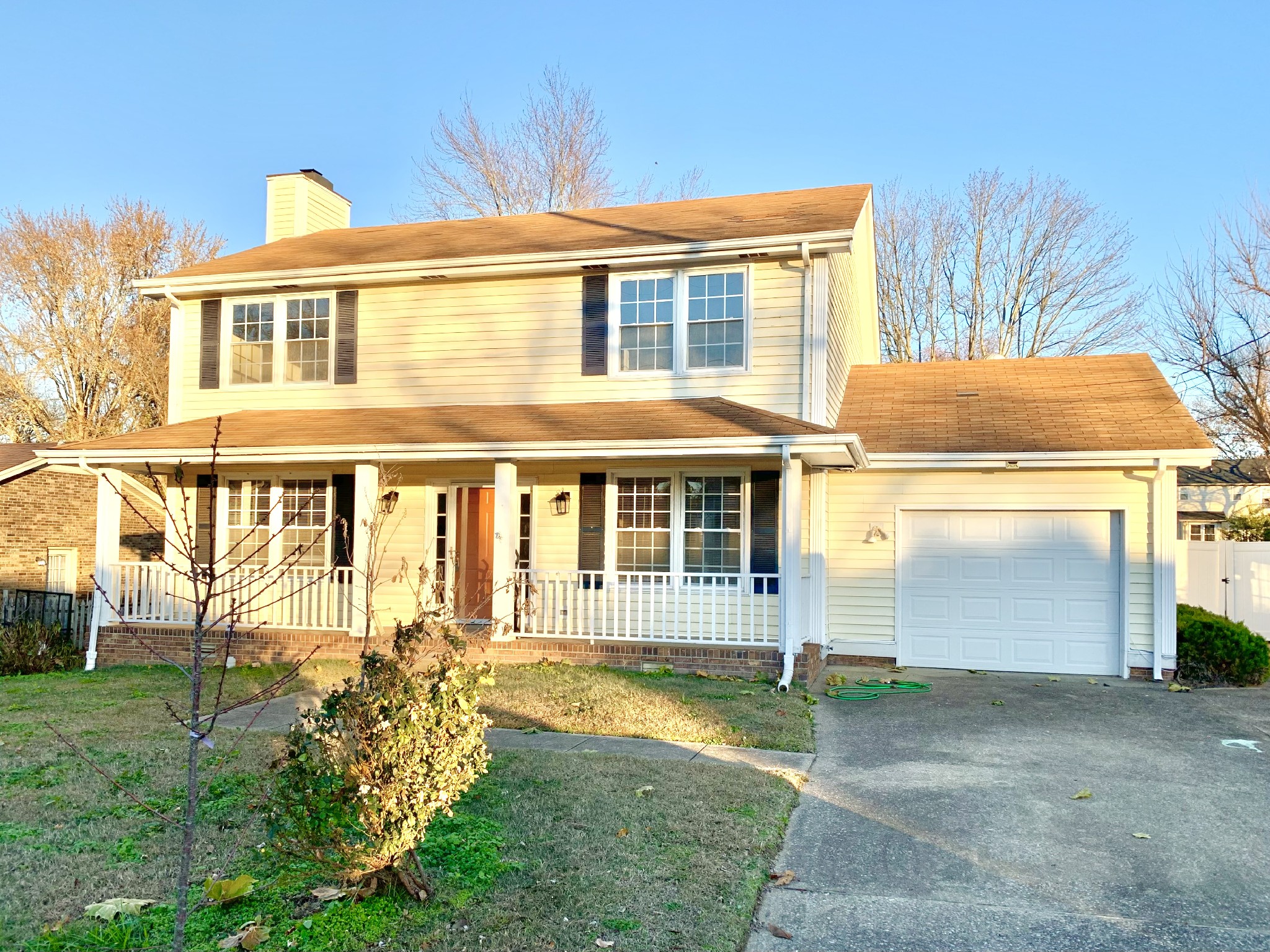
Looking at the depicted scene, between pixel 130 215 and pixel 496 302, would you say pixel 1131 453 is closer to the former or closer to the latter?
pixel 496 302

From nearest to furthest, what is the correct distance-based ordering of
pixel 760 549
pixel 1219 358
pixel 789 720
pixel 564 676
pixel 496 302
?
pixel 789 720
pixel 564 676
pixel 760 549
pixel 496 302
pixel 1219 358

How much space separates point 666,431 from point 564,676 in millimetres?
2905

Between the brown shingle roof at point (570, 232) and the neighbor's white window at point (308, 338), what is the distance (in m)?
0.56

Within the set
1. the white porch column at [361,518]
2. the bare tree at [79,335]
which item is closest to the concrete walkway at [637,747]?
the white porch column at [361,518]

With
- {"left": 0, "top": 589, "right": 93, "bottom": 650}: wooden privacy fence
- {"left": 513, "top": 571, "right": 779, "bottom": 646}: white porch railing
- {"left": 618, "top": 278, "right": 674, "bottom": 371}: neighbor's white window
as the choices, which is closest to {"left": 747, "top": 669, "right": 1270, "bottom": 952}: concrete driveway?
{"left": 513, "top": 571, "right": 779, "bottom": 646}: white porch railing

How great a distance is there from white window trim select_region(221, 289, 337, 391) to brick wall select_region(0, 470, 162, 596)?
501 centimetres

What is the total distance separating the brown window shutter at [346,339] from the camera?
1307cm

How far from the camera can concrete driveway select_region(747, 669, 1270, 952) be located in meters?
4.17

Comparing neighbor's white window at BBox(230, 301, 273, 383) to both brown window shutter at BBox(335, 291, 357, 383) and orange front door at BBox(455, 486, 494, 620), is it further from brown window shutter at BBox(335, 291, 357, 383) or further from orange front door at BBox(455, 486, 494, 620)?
orange front door at BBox(455, 486, 494, 620)

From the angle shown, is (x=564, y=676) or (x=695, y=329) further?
(x=695, y=329)

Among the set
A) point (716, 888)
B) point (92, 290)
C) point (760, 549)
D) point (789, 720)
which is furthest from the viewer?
point (92, 290)

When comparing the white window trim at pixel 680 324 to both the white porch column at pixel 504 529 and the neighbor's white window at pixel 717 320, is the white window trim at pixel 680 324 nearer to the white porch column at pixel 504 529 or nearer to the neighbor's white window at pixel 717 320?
the neighbor's white window at pixel 717 320

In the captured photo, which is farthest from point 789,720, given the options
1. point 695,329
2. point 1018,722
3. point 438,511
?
point 438,511

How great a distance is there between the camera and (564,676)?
33.5 ft
